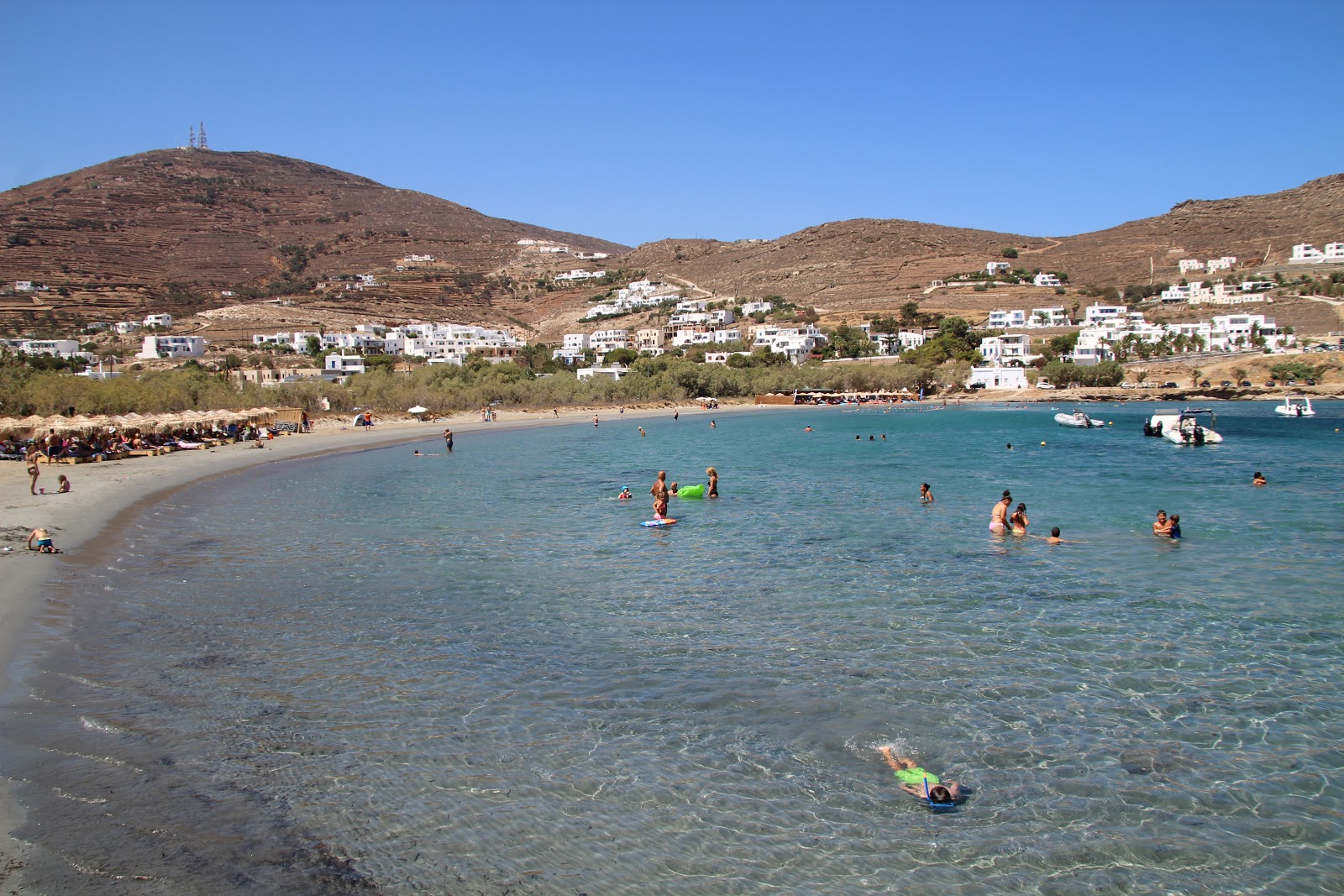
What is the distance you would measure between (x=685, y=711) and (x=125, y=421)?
3680 cm

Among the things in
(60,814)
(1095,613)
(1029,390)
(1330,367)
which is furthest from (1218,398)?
(60,814)

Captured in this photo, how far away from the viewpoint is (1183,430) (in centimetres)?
4472

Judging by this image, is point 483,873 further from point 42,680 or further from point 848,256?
point 848,256

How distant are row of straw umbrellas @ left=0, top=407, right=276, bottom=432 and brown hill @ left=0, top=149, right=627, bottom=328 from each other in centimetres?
7439

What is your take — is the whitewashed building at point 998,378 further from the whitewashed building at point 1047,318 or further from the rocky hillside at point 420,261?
the rocky hillside at point 420,261

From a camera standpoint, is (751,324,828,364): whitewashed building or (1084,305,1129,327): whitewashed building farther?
(1084,305,1129,327): whitewashed building

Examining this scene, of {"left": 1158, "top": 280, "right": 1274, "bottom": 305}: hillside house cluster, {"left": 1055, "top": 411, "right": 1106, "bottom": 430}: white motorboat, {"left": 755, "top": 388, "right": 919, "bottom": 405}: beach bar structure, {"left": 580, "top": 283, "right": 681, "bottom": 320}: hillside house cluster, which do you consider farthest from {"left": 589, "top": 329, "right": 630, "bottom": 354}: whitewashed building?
{"left": 1158, "top": 280, "right": 1274, "bottom": 305}: hillside house cluster

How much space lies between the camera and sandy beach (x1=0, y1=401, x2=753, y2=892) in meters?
11.4

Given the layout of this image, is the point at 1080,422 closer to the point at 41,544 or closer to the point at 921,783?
the point at 921,783

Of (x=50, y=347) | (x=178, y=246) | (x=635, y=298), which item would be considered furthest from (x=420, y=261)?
(x=50, y=347)

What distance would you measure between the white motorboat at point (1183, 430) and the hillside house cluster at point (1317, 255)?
4079 inches

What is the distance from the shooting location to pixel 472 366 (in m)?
86.4

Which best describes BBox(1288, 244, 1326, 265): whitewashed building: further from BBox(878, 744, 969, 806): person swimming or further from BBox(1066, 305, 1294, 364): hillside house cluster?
BBox(878, 744, 969, 806): person swimming

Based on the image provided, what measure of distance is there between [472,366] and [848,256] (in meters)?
104
